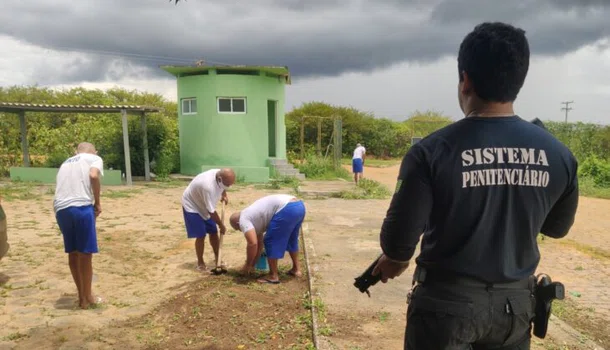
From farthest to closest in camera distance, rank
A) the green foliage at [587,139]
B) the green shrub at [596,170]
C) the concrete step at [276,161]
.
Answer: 1. the green foliage at [587,139]
2. the concrete step at [276,161]
3. the green shrub at [596,170]

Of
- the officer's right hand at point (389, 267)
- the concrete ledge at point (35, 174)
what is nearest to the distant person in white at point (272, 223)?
the officer's right hand at point (389, 267)

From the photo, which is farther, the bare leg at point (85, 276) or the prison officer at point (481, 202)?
the bare leg at point (85, 276)

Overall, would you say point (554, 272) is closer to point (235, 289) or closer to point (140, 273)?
point (235, 289)

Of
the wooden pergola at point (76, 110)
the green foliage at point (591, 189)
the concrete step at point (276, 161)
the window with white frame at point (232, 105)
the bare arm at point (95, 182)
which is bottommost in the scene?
the green foliage at point (591, 189)

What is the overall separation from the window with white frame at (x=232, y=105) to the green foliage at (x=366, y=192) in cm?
551

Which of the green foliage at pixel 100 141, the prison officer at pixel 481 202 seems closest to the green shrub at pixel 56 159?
the green foliage at pixel 100 141

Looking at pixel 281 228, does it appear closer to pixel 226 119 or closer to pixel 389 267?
pixel 389 267

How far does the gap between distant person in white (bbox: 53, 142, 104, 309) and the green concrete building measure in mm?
12053

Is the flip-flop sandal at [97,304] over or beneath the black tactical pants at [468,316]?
beneath

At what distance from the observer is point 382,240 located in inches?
73.1

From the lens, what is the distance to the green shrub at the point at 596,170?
55.5 ft

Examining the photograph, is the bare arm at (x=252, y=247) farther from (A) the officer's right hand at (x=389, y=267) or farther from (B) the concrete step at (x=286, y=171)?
(B) the concrete step at (x=286, y=171)

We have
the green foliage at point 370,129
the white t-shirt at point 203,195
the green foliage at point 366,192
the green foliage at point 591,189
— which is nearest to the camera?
the white t-shirt at point 203,195

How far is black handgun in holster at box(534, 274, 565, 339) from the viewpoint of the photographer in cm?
188
